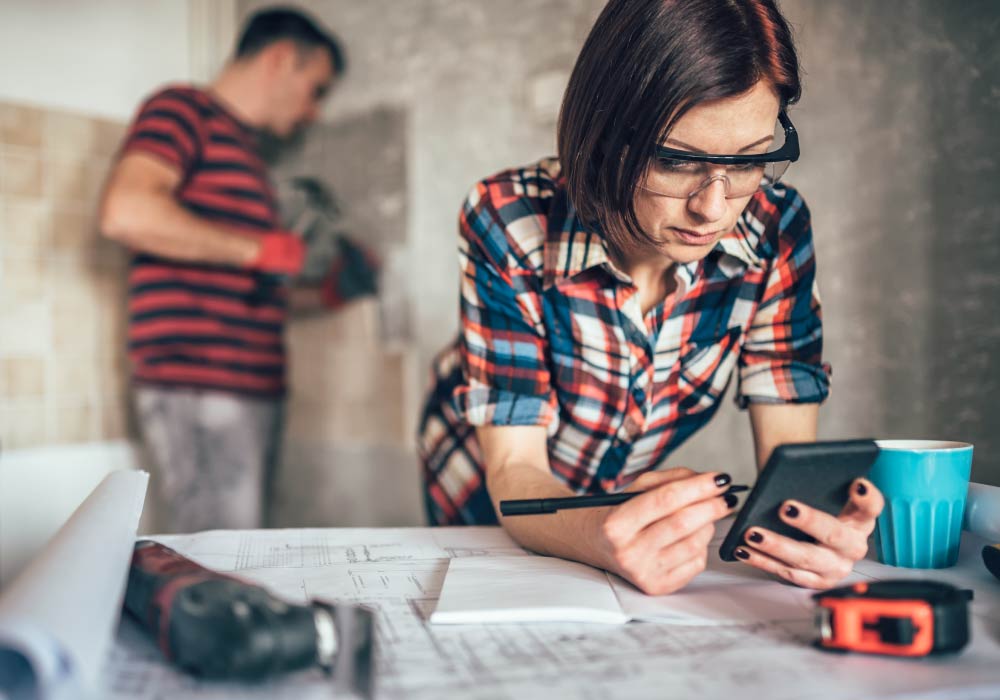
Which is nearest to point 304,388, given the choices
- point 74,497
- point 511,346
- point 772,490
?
point 74,497

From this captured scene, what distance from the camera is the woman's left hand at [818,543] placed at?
2.44ft

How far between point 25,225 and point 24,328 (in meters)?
0.32

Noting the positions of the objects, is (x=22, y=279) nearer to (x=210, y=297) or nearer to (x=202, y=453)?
(x=210, y=297)

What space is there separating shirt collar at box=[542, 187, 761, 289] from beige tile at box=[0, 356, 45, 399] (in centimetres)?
210

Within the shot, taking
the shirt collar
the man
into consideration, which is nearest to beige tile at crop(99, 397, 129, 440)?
the man

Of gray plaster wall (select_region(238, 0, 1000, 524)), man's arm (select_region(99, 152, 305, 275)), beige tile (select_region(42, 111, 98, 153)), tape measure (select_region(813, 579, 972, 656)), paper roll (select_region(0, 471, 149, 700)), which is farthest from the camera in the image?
beige tile (select_region(42, 111, 98, 153))

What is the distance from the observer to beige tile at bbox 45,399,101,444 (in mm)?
2596

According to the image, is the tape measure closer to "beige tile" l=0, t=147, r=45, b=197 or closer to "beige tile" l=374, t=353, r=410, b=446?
"beige tile" l=374, t=353, r=410, b=446

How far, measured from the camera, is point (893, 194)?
154cm

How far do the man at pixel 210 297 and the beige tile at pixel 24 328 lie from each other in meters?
0.41

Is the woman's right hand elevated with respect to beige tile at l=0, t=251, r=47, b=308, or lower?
lower

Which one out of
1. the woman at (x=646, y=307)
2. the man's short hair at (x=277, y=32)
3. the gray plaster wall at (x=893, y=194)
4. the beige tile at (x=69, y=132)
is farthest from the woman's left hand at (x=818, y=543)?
the beige tile at (x=69, y=132)

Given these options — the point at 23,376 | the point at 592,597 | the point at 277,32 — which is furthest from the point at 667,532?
the point at 23,376

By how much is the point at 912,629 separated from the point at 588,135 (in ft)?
2.07
